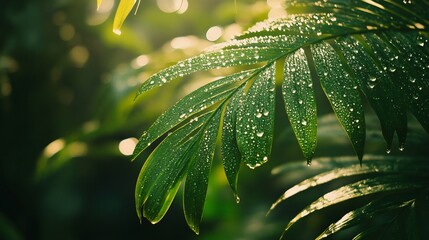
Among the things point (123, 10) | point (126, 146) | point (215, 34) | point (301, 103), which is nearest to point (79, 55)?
point (126, 146)

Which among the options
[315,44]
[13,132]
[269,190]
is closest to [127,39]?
[13,132]

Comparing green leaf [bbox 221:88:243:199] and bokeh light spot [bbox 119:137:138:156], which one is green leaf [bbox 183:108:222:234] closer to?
green leaf [bbox 221:88:243:199]

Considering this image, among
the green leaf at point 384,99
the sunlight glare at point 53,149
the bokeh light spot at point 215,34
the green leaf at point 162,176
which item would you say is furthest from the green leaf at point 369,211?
the sunlight glare at point 53,149

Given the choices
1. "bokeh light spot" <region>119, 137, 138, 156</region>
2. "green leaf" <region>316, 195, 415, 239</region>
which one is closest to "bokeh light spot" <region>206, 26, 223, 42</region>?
"bokeh light spot" <region>119, 137, 138, 156</region>

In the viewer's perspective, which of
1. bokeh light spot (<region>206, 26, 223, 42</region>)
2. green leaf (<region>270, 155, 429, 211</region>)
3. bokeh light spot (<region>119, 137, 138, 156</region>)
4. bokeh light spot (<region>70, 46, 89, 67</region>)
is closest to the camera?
green leaf (<region>270, 155, 429, 211</region>)

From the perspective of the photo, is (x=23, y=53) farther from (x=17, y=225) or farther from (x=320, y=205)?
(x=320, y=205)

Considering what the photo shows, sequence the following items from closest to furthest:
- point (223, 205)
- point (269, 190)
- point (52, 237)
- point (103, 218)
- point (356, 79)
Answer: point (356, 79) → point (269, 190) → point (223, 205) → point (52, 237) → point (103, 218)
